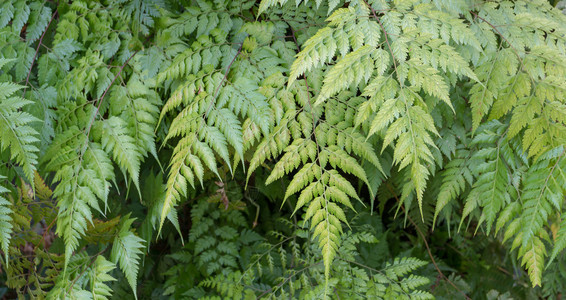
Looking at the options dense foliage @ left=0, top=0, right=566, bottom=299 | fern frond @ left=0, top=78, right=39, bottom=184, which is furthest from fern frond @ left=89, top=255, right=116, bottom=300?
fern frond @ left=0, top=78, right=39, bottom=184

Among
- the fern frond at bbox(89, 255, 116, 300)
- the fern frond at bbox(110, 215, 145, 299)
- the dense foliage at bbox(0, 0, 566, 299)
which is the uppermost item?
the dense foliage at bbox(0, 0, 566, 299)

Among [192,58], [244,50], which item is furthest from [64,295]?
[244,50]

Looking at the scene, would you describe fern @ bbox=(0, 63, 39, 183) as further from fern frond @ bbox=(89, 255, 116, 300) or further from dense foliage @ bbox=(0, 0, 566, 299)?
fern frond @ bbox=(89, 255, 116, 300)

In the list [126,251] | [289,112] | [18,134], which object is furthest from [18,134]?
[289,112]

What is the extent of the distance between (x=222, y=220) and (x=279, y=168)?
1.05 meters

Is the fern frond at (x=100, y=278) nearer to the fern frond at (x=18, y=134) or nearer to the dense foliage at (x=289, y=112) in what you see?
the dense foliage at (x=289, y=112)

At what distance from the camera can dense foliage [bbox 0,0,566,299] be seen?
1.21 metres

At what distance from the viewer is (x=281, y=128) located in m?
1.33

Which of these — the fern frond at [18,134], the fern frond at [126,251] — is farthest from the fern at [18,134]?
the fern frond at [126,251]

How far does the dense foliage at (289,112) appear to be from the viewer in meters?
1.21

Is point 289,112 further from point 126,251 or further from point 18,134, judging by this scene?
point 18,134

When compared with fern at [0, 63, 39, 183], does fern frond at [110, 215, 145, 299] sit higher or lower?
lower

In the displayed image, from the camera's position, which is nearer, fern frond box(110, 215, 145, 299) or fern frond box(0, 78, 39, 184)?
fern frond box(0, 78, 39, 184)

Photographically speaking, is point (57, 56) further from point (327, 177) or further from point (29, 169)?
point (327, 177)
